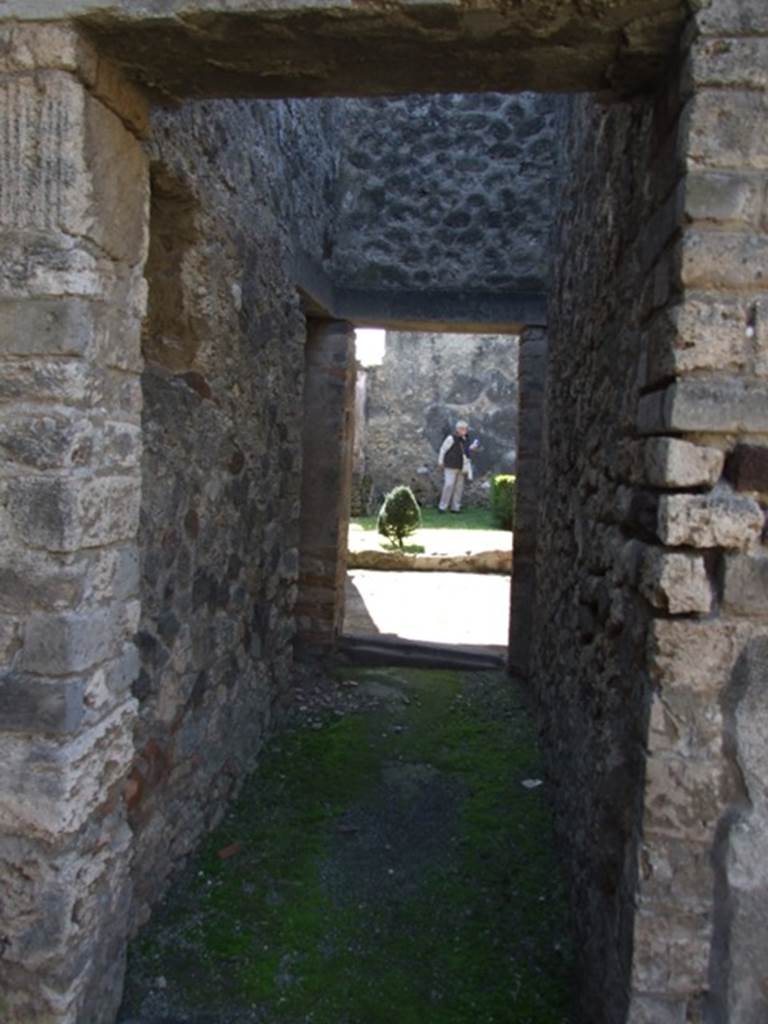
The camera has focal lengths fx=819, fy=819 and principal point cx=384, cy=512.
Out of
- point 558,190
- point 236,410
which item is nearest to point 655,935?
point 236,410

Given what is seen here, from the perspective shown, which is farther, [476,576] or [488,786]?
[476,576]

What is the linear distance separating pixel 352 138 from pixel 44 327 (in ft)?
14.2

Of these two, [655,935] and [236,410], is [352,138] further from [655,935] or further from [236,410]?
[655,935]

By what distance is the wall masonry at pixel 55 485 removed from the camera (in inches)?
73.3

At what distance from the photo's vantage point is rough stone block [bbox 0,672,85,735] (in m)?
1.91

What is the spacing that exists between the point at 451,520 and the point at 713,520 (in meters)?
13.8

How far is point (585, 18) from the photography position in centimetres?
172

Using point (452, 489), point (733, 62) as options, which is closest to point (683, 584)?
point (733, 62)

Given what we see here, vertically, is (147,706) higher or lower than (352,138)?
lower

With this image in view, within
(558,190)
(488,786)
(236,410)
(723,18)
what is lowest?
(488,786)

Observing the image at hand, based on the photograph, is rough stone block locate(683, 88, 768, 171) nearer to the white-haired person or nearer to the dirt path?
the dirt path

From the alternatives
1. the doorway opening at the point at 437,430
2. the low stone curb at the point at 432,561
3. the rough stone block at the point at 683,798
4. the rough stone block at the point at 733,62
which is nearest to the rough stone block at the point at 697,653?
the rough stone block at the point at 683,798

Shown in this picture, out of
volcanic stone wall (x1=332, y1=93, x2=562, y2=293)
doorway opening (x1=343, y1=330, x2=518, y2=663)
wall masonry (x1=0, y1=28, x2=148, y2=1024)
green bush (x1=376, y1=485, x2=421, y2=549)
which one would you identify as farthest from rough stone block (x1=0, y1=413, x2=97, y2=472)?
doorway opening (x1=343, y1=330, x2=518, y2=663)

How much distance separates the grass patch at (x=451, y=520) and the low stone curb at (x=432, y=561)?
2.56m
